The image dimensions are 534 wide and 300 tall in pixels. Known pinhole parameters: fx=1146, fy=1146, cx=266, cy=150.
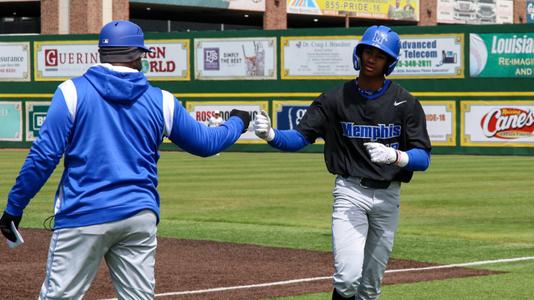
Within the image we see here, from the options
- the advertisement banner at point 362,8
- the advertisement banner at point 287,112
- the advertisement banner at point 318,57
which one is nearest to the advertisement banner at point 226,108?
the advertisement banner at point 287,112

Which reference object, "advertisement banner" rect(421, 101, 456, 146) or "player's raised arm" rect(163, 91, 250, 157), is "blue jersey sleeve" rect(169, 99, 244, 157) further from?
"advertisement banner" rect(421, 101, 456, 146)

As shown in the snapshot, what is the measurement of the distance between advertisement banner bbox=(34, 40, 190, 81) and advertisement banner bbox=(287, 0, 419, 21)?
24640 millimetres

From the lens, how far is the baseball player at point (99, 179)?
5695 millimetres

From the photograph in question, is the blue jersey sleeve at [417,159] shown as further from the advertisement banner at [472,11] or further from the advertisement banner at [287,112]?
the advertisement banner at [472,11]

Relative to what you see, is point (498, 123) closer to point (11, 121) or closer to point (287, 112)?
point (287, 112)

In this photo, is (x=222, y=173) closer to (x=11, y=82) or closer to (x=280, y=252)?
(x=280, y=252)

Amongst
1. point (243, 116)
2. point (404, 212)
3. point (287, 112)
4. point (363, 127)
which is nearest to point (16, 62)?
point (287, 112)

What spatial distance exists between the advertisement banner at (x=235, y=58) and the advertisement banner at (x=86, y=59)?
0.55m

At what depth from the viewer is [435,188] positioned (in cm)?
2112

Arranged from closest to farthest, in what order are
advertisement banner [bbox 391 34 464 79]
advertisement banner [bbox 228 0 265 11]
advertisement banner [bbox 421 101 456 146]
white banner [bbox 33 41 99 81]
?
advertisement banner [bbox 421 101 456 146] → advertisement banner [bbox 391 34 464 79] → white banner [bbox 33 41 99 81] → advertisement banner [bbox 228 0 265 11]

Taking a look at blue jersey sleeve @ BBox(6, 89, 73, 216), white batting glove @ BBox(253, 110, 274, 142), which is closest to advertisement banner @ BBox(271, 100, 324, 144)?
white batting glove @ BBox(253, 110, 274, 142)

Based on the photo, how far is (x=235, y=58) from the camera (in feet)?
119

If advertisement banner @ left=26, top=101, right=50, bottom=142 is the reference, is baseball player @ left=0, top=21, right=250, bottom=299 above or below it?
above

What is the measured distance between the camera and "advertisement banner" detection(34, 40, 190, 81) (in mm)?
36812
